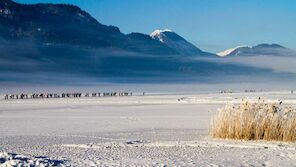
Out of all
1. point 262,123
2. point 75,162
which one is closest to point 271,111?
point 262,123

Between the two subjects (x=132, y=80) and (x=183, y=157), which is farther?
(x=132, y=80)

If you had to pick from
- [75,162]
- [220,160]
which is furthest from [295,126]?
[75,162]

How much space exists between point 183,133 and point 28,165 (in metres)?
8.27

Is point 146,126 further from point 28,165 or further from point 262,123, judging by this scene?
point 28,165

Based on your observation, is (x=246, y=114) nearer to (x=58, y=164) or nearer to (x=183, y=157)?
(x=183, y=157)

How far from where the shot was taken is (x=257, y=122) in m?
15.0

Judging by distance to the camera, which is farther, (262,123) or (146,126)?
(146,126)

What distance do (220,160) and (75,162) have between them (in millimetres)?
2613

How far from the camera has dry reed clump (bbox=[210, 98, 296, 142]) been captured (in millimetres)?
14703

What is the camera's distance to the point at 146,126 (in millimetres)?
20984

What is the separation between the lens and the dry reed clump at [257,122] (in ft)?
48.2

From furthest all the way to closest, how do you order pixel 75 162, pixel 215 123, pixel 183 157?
pixel 215 123, pixel 183 157, pixel 75 162

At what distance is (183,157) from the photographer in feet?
38.3

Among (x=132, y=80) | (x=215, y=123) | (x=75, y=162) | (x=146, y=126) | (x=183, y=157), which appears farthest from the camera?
(x=132, y=80)
